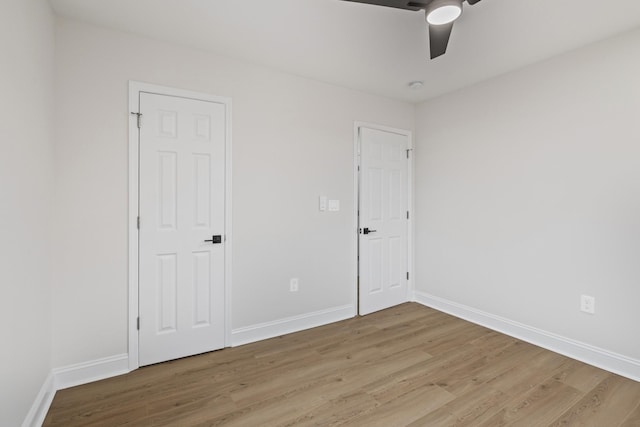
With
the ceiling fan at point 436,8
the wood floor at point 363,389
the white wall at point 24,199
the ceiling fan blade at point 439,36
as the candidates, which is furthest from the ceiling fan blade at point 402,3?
the wood floor at point 363,389

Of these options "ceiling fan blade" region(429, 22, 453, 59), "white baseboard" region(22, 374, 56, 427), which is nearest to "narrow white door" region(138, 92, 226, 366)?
"white baseboard" region(22, 374, 56, 427)

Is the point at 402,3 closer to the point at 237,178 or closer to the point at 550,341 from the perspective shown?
the point at 237,178

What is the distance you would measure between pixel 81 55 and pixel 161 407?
2.40 m

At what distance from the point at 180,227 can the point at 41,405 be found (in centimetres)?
130

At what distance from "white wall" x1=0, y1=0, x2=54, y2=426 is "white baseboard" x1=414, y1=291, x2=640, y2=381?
11.7 ft

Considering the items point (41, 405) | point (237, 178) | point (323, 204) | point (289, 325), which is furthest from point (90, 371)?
point (323, 204)

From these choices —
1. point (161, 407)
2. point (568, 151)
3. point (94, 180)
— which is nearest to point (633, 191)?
point (568, 151)

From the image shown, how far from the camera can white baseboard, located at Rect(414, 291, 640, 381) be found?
2.19 meters

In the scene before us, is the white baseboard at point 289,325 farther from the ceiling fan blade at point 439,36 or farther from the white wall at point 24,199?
the ceiling fan blade at point 439,36

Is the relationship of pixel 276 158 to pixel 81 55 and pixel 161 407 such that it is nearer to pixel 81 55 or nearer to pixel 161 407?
pixel 81 55

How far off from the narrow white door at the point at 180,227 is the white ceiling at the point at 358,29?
542 millimetres

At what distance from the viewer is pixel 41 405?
5.65 ft

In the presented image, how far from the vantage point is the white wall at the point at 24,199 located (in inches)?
52.7

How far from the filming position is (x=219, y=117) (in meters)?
2.53
